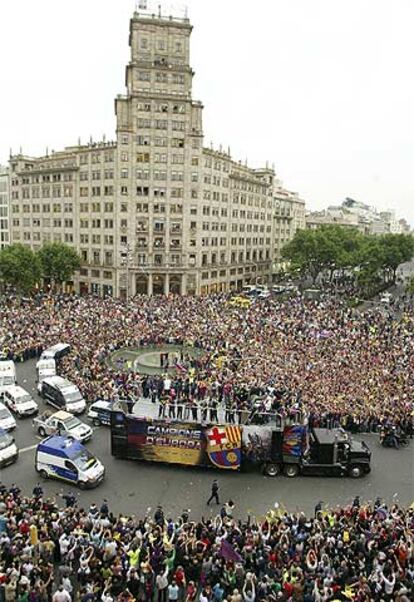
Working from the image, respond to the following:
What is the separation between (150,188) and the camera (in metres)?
73.1

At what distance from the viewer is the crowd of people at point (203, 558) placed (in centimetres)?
1320

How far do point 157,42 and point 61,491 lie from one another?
71323 mm

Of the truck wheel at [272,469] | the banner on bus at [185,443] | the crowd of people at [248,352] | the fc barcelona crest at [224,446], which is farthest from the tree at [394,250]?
the banner on bus at [185,443]

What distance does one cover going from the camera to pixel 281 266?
111062mm

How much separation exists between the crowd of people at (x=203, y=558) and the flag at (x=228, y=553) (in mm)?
29

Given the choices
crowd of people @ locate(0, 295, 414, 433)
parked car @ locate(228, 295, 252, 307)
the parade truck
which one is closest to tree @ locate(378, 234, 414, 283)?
parked car @ locate(228, 295, 252, 307)

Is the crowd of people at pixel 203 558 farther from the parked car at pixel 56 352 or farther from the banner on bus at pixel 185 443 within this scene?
the parked car at pixel 56 352

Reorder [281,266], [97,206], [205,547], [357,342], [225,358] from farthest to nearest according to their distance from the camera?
[281,266] < [97,206] < [357,342] < [225,358] < [205,547]

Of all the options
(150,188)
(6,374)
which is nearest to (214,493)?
(6,374)

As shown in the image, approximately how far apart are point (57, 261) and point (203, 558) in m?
60.0

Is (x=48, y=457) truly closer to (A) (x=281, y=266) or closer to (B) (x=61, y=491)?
(B) (x=61, y=491)

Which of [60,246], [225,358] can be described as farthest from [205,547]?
[60,246]

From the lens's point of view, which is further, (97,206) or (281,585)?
(97,206)

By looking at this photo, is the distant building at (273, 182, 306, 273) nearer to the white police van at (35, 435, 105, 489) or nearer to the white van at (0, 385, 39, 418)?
the white van at (0, 385, 39, 418)
